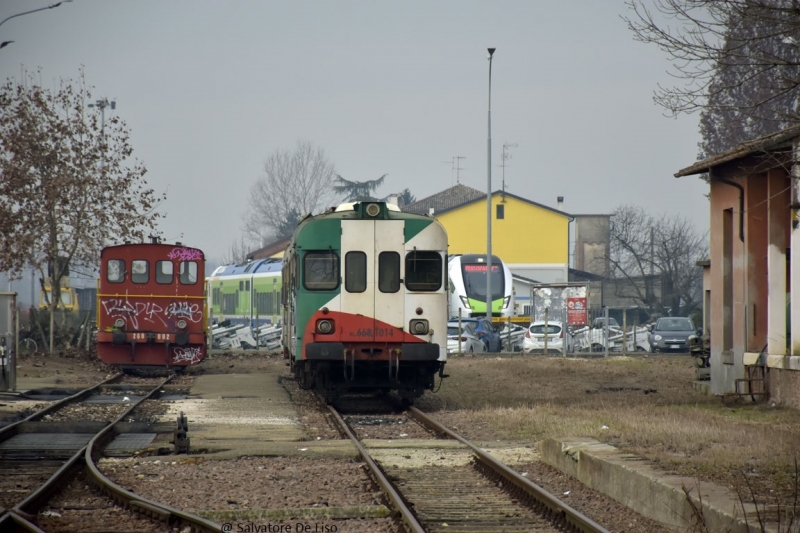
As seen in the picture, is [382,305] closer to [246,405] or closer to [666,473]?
[246,405]

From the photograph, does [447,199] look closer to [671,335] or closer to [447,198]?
[447,198]

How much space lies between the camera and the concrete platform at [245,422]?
41.1ft

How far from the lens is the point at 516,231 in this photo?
253 ft

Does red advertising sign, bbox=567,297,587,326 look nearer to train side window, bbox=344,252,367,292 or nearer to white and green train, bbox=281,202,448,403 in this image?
white and green train, bbox=281,202,448,403

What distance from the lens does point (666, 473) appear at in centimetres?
909

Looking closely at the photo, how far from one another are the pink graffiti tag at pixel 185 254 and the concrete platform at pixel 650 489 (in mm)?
17396

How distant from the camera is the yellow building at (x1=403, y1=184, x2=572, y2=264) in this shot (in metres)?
76.8

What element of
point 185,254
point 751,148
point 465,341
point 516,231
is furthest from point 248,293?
point 516,231

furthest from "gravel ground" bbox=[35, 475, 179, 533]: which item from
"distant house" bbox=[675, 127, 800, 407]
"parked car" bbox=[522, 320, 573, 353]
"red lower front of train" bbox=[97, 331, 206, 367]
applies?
"parked car" bbox=[522, 320, 573, 353]

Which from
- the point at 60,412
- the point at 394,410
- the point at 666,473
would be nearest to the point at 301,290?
the point at 394,410

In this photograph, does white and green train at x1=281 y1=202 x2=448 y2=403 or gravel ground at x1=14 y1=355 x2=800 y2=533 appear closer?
gravel ground at x1=14 y1=355 x2=800 y2=533

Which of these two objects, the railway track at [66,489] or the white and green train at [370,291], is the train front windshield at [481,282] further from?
the railway track at [66,489]

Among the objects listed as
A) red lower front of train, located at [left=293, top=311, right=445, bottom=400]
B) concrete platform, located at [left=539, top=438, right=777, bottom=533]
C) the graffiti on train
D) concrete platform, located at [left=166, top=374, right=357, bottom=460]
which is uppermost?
the graffiti on train

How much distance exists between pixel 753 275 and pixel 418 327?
18.6ft
